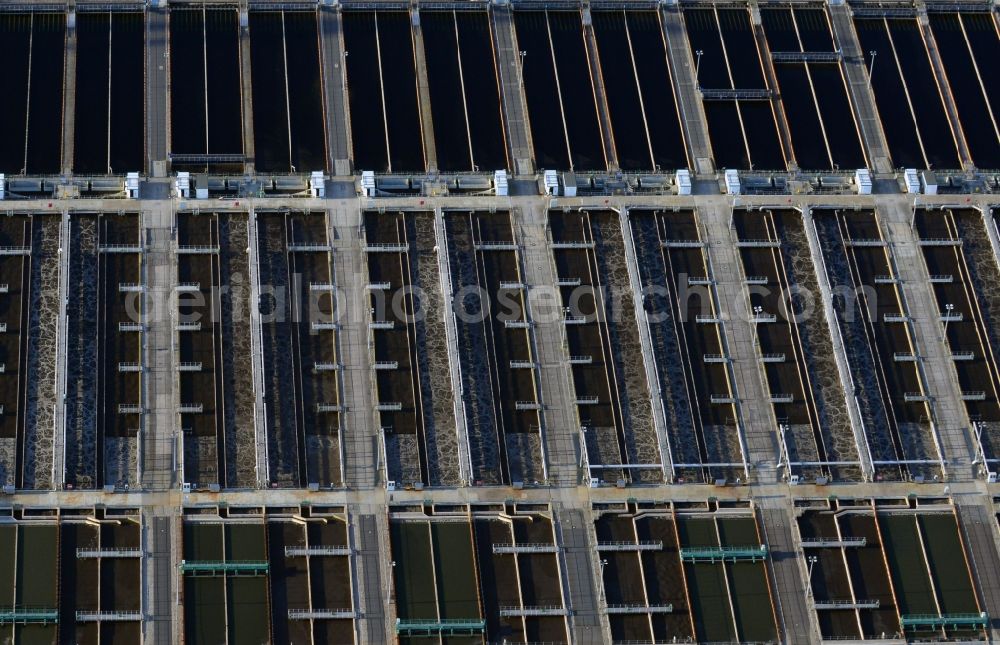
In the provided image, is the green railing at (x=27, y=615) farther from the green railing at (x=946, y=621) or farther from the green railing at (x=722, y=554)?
the green railing at (x=946, y=621)

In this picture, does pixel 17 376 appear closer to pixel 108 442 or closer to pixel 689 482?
pixel 108 442

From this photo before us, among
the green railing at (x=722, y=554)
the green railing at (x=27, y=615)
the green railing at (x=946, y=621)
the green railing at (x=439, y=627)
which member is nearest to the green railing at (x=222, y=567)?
the green railing at (x=27, y=615)

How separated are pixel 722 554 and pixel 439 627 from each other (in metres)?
33.4

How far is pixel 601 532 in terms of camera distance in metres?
190

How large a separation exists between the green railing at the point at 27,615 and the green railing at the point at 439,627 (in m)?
37.5

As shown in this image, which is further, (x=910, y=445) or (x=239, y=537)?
(x=910, y=445)

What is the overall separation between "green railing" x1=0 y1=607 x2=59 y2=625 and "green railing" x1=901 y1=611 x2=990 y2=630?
310 ft

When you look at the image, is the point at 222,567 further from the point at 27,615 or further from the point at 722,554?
the point at 722,554

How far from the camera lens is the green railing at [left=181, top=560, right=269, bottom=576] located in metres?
184

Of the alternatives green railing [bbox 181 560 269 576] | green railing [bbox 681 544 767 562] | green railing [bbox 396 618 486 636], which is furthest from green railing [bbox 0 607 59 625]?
green railing [bbox 681 544 767 562]

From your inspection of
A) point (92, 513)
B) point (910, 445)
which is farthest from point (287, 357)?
point (910, 445)

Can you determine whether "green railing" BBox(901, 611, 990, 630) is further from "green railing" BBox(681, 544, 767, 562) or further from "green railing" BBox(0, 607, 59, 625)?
"green railing" BBox(0, 607, 59, 625)

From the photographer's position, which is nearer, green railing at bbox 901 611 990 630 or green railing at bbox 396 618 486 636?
green railing at bbox 396 618 486 636

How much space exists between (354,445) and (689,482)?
39241mm
